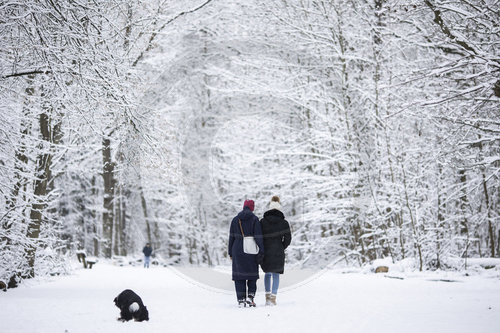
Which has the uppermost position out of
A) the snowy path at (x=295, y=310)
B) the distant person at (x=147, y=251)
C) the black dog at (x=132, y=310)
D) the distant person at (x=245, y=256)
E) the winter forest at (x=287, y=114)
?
the winter forest at (x=287, y=114)

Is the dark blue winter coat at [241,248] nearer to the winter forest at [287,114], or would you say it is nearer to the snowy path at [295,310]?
the snowy path at [295,310]

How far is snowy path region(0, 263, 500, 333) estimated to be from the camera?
504 cm

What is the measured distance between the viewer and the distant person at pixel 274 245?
700cm

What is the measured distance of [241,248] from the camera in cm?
712

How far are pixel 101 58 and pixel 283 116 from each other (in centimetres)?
1206

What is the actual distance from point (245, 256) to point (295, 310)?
1175 millimetres

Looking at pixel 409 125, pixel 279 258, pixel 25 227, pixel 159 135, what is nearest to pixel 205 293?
pixel 279 258

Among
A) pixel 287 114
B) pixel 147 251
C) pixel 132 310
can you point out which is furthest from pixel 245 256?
Result: pixel 147 251

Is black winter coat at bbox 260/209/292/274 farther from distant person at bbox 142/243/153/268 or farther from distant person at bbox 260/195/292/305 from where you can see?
distant person at bbox 142/243/153/268

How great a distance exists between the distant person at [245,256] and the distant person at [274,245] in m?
0.17

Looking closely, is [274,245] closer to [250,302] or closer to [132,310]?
[250,302]

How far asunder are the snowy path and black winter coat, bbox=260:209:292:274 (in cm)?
60

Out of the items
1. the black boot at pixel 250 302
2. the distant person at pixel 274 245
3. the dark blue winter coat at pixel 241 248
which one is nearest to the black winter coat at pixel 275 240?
the distant person at pixel 274 245

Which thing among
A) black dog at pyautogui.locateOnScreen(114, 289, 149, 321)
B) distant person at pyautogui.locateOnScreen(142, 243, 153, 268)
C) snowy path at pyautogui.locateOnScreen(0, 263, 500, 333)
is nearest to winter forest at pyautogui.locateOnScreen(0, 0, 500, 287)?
distant person at pyautogui.locateOnScreen(142, 243, 153, 268)
